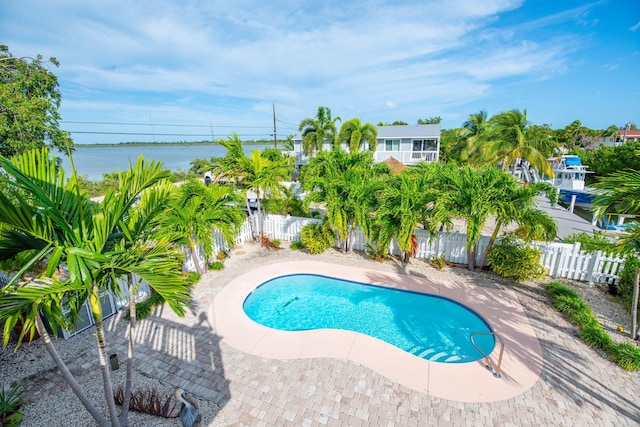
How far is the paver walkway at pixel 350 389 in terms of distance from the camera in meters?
4.75

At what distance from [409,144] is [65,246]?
2768 centimetres

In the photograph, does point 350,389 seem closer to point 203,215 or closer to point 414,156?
point 203,215

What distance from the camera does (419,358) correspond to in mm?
6148

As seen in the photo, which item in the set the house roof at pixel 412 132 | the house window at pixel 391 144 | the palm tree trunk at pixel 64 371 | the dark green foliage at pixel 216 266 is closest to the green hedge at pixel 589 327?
the palm tree trunk at pixel 64 371

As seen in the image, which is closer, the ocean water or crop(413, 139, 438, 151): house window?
crop(413, 139, 438, 151): house window

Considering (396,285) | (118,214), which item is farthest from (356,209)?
(118,214)

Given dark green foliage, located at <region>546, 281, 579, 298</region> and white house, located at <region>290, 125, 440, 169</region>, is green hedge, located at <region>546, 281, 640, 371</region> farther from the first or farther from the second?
white house, located at <region>290, 125, 440, 169</region>

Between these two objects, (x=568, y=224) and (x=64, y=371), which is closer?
(x=64, y=371)

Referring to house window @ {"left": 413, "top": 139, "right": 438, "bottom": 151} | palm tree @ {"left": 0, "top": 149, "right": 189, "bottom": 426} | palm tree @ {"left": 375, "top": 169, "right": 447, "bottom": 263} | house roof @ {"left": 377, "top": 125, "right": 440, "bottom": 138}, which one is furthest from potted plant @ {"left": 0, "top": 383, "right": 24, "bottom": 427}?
house window @ {"left": 413, "top": 139, "right": 438, "bottom": 151}

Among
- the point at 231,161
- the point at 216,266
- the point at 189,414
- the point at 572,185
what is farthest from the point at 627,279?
the point at 572,185

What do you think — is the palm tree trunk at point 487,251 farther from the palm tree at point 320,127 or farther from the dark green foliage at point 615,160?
the dark green foliage at point 615,160

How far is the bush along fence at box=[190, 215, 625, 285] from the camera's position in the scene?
886 centimetres

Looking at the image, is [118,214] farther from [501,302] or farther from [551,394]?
[501,302]

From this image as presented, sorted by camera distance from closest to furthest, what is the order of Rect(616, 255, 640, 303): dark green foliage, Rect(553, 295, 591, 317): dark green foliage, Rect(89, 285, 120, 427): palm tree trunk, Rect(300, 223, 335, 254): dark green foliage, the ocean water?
Rect(89, 285, 120, 427): palm tree trunk
Rect(553, 295, 591, 317): dark green foliage
Rect(616, 255, 640, 303): dark green foliage
Rect(300, 223, 335, 254): dark green foliage
the ocean water
